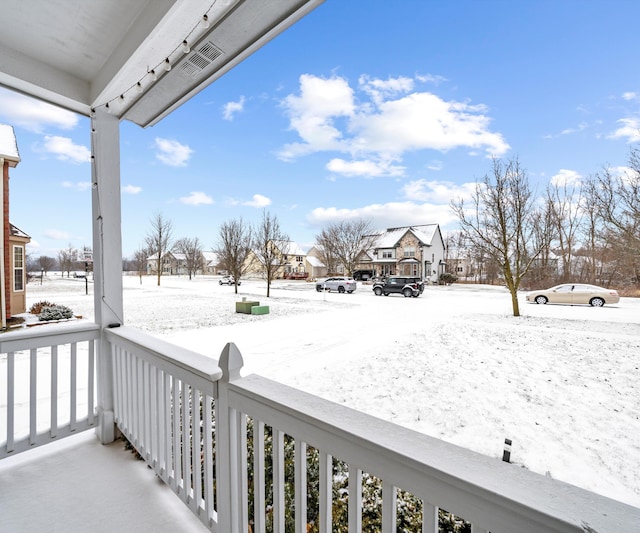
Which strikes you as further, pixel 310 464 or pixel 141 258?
pixel 141 258

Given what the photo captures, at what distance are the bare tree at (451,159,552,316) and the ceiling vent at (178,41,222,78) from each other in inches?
104

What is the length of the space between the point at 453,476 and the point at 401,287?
7.69m

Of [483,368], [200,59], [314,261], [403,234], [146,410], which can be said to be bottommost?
[483,368]

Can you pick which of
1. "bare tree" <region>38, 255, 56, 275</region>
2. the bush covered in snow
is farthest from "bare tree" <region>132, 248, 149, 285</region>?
"bare tree" <region>38, 255, 56, 275</region>

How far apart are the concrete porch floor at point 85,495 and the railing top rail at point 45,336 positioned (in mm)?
565

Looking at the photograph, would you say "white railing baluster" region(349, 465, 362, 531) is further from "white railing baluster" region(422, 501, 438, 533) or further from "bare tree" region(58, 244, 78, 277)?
"bare tree" region(58, 244, 78, 277)

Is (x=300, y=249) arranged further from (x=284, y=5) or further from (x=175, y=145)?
(x=284, y=5)

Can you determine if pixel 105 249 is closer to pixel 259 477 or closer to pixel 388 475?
pixel 259 477

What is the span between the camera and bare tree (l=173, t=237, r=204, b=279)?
21.3 ft

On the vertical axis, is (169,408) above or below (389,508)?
below

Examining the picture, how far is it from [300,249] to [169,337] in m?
4.74

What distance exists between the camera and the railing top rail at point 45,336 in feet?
4.35

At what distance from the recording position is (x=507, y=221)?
3139mm

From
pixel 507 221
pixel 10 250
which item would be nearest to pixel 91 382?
pixel 10 250
